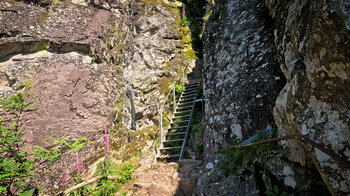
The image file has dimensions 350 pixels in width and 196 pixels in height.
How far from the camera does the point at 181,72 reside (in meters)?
8.73

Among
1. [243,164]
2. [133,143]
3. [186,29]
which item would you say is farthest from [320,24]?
[186,29]

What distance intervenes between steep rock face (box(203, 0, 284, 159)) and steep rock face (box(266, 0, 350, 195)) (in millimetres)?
1163

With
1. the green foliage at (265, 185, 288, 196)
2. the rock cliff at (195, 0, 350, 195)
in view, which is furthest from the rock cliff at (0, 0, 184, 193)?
the green foliage at (265, 185, 288, 196)

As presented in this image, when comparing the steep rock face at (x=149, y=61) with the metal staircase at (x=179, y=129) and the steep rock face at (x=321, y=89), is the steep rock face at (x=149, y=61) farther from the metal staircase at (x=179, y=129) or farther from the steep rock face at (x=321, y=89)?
the steep rock face at (x=321, y=89)

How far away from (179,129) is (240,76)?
330 cm

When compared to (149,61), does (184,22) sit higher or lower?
higher

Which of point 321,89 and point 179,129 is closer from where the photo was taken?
point 321,89

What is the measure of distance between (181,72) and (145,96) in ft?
7.04

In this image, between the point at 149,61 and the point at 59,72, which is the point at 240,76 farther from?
Result: the point at 59,72

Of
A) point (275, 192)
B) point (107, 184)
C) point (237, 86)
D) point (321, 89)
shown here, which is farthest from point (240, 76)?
point (107, 184)

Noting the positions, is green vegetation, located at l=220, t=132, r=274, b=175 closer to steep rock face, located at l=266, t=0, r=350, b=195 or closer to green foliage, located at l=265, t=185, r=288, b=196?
steep rock face, located at l=266, t=0, r=350, b=195

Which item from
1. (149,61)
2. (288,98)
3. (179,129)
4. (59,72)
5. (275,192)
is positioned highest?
(149,61)

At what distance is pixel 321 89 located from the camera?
1.65 metres

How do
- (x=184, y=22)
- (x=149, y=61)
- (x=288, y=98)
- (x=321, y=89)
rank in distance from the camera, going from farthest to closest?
(x=184, y=22) < (x=149, y=61) < (x=288, y=98) < (x=321, y=89)
